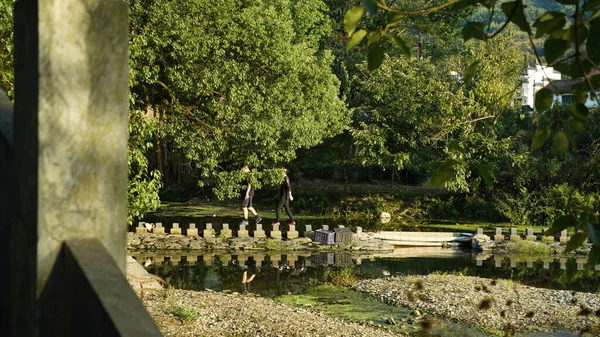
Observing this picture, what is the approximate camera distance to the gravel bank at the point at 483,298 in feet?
40.8

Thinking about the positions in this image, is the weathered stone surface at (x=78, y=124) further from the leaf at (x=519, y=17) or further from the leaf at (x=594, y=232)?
the leaf at (x=594, y=232)

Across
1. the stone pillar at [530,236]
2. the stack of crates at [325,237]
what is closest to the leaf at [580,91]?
the stack of crates at [325,237]

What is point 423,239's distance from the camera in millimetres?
20938

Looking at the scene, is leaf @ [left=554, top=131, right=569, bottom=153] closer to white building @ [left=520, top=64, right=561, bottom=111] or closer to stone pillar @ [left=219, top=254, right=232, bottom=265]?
white building @ [left=520, top=64, right=561, bottom=111]

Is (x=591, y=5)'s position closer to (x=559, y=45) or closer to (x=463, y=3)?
(x=559, y=45)

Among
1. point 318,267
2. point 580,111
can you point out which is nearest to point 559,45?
point 580,111

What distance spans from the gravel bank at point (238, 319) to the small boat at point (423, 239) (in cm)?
804

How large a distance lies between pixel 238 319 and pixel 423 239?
1010 cm

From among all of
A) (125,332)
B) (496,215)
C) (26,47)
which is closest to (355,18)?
(26,47)

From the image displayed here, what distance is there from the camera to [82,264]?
6.91ft

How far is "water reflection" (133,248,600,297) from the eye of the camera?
15305 millimetres

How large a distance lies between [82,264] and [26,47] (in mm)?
641

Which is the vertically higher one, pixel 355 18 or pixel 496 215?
pixel 355 18

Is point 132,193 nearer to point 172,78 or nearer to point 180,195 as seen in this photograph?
point 172,78
